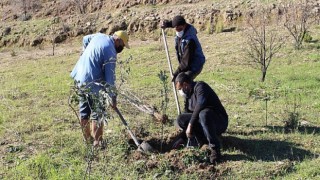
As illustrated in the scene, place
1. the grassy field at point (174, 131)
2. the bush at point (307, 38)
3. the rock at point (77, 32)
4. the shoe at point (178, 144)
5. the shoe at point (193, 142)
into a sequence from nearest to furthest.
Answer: the grassy field at point (174, 131) < the shoe at point (193, 142) < the shoe at point (178, 144) < the bush at point (307, 38) < the rock at point (77, 32)

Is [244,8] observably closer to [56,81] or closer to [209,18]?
[209,18]

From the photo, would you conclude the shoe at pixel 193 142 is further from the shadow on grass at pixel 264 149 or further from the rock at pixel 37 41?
the rock at pixel 37 41

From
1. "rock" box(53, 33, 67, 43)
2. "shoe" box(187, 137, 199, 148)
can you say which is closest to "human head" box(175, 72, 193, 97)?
"shoe" box(187, 137, 199, 148)

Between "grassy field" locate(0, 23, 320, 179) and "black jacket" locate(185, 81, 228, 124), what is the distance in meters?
0.42

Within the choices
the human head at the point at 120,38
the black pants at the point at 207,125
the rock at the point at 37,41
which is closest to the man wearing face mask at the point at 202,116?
the black pants at the point at 207,125

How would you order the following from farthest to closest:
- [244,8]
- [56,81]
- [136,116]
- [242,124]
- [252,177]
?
1. [244,8]
2. [56,81]
3. [136,116]
4. [242,124]
5. [252,177]

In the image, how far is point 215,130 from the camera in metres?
5.04

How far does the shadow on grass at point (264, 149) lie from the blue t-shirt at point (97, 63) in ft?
4.86

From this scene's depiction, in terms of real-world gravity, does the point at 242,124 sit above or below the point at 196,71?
below

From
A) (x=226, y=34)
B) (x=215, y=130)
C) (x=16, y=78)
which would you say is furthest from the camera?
(x=226, y=34)

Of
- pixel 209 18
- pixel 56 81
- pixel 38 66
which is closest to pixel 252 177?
pixel 56 81

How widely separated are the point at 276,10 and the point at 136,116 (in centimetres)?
1094

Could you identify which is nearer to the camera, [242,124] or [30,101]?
[242,124]

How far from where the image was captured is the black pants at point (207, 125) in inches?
194
